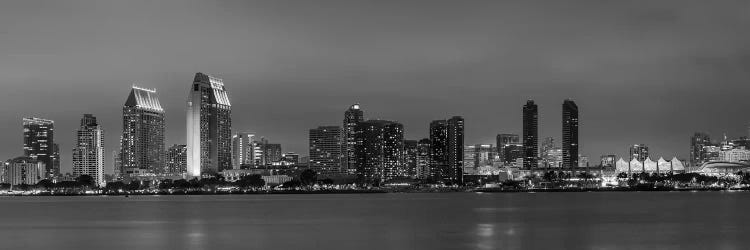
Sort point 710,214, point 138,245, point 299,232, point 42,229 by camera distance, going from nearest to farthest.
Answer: point 138,245, point 299,232, point 42,229, point 710,214

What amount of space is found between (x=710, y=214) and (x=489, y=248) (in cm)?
4553

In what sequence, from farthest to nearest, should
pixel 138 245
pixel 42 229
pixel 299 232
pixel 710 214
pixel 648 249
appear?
pixel 710 214
pixel 42 229
pixel 299 232
pixel 138 245
pixel 648 249

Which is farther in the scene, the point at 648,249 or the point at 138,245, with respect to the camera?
the point at 138,245

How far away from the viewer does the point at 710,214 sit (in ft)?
317

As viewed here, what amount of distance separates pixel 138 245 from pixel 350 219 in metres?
30.9

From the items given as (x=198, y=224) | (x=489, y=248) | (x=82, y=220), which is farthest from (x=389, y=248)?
(x=82, y=220)

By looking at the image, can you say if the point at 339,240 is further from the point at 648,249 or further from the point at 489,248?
the point at 648,249

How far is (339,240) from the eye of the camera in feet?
211

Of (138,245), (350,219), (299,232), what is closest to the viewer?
(138,245)

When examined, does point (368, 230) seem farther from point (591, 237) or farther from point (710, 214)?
point (710, 214)

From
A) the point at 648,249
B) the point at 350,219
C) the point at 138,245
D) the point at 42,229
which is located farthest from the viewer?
the point at 350,219

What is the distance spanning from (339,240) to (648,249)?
19.6m

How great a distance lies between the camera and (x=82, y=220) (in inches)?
3681

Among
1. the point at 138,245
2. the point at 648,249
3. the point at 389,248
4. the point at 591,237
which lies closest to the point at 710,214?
the point at 591,237
